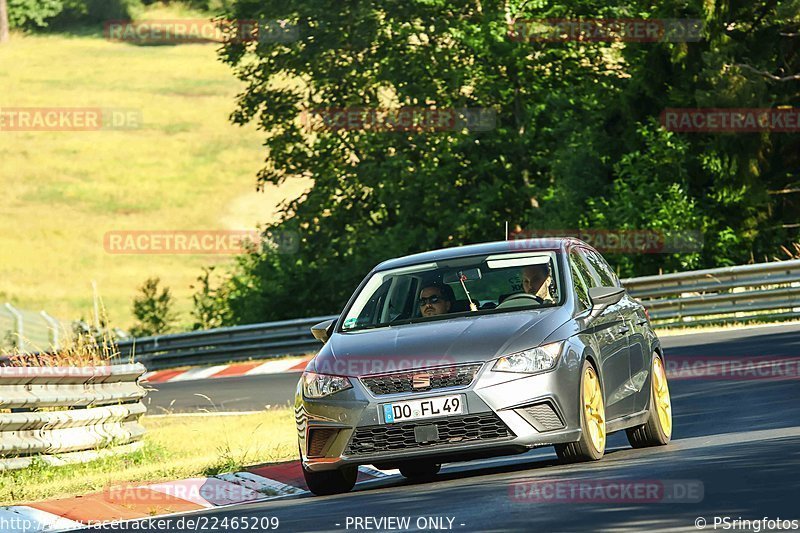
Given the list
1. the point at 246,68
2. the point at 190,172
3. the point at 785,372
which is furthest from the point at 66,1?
the point at 785,372

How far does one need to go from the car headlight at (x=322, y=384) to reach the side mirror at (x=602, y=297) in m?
1.92

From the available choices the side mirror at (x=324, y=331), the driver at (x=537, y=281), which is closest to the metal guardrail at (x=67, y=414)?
the side mirror at (x=324, y=331)

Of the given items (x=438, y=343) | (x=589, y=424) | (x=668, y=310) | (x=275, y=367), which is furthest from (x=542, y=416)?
(x=275, y=367)

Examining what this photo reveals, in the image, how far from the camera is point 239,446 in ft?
53.6

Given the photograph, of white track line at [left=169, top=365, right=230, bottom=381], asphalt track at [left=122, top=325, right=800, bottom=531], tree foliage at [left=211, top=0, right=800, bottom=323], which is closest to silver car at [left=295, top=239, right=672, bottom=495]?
asphalt track at [left=122, top=325, right=800, bottom=531]

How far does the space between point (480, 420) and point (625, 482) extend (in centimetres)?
138

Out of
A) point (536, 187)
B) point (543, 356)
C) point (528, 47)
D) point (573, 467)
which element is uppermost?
point (543, 356)

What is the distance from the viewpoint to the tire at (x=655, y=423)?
517 inches

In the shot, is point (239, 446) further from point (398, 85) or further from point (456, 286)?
point (398, 85)

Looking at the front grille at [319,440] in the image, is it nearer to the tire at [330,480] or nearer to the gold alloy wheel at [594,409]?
the tire at [330,480]

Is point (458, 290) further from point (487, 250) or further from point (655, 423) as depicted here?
point (655, 423)

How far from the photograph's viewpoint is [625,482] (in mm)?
10164

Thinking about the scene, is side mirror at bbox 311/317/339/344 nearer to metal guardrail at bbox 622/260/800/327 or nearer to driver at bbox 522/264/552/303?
driver at bbox 522/264/552/303

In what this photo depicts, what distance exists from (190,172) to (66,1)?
139 feet
